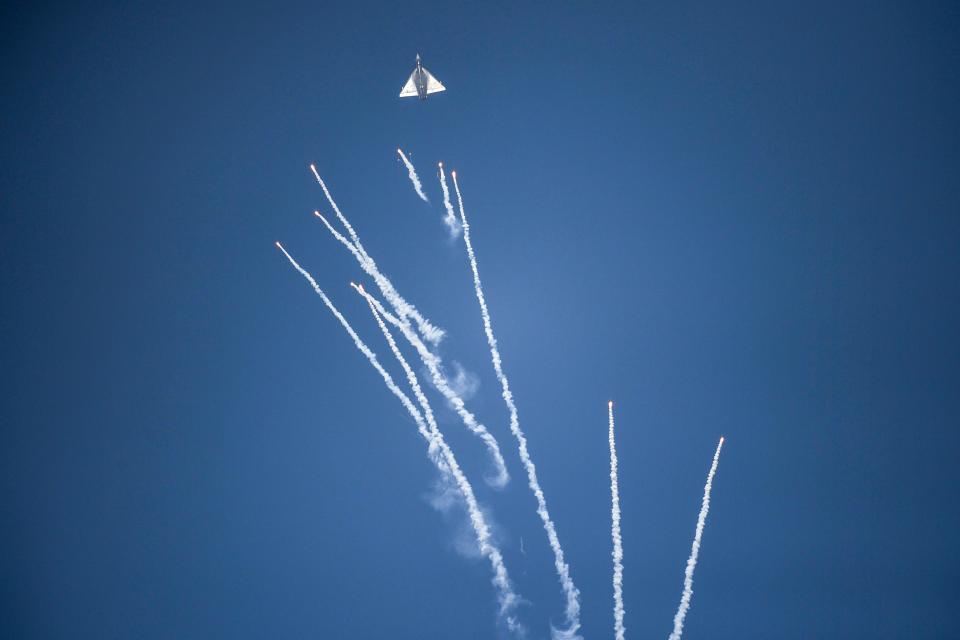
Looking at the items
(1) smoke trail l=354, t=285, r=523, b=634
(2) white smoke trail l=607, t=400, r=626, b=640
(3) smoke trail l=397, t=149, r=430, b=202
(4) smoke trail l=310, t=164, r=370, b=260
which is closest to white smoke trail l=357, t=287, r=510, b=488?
(1) smoke trail l=354, t=285, r=523, b=634

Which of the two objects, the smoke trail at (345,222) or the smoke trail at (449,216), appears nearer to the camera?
the smoke trail at (449,216)

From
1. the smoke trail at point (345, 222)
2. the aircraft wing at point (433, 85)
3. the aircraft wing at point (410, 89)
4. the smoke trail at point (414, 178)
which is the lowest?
the smoke trail at point (345, 222)

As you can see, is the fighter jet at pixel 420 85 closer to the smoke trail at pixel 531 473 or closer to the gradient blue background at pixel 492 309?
the gradient blue background at pixel 492 309

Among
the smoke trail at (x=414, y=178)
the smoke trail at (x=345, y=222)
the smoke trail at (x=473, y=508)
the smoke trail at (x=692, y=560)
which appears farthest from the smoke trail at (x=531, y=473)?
the smoke trail at (x=345, y=222)

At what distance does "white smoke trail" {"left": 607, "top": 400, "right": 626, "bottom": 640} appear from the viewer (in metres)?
13.5

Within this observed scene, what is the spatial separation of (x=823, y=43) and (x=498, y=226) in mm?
6540

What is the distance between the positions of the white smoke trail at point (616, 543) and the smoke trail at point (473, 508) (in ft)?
5.52

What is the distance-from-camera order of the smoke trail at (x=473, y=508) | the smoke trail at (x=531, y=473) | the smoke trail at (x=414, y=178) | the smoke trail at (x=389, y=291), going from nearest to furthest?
the smoke trail at (x=531, y=473) → the smoke trail at (x=473, y=508) → the smoke trail at (x=389, y=291) → the smoke trail at (x=414, y=178)

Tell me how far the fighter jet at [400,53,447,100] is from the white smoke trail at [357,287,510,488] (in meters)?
3.62

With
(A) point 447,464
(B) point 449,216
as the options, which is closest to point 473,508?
(A) point 447,464

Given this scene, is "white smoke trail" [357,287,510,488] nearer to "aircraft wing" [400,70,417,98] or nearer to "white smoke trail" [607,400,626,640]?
"white smoke trail" [607,400,626,640]

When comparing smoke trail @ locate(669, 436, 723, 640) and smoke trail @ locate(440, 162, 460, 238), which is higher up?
smoke trail @ locate(440, 162, 460, 238)

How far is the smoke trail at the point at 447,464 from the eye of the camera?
45.0ft

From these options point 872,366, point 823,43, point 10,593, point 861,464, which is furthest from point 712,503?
point 10,593
